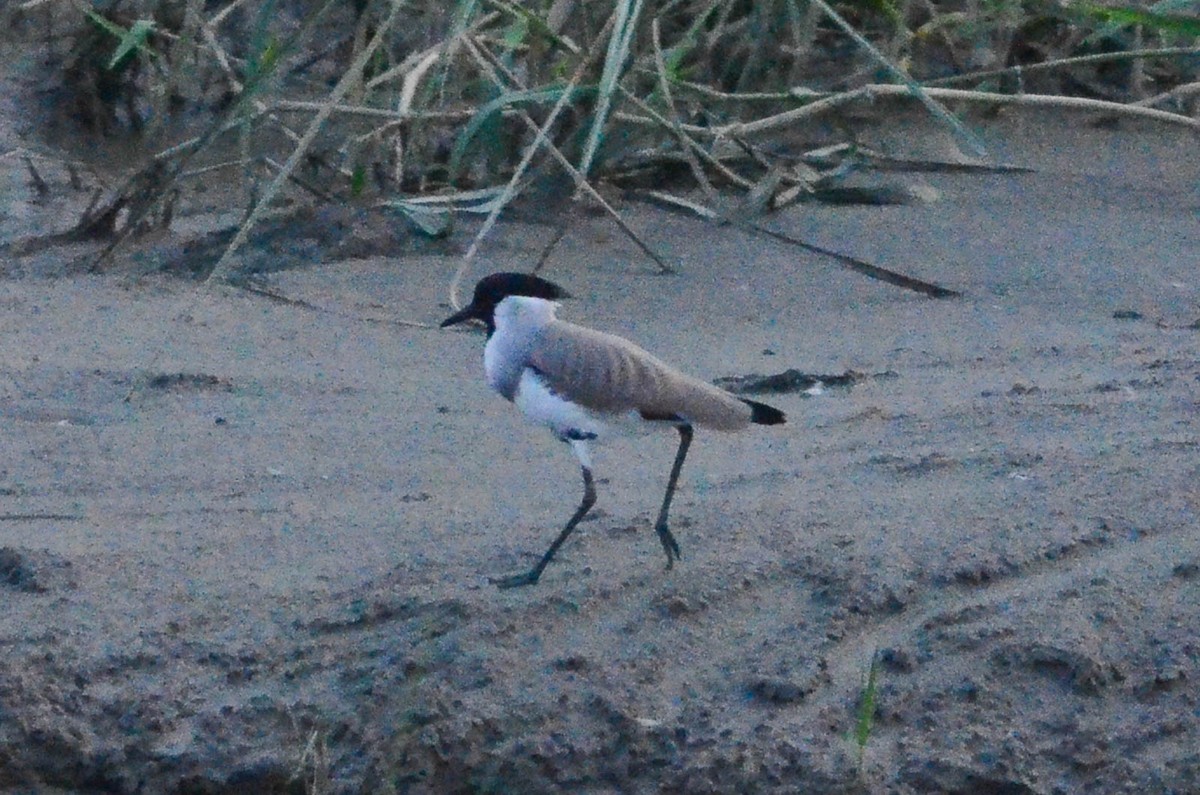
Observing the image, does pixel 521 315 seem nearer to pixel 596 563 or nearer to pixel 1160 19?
pixel 596 563

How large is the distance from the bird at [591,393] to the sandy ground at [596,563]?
20 cm

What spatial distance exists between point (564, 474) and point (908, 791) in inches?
59.5

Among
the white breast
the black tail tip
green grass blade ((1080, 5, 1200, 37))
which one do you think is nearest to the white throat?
the white breast

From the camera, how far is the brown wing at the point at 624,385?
10.5ft

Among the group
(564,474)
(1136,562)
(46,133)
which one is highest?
(1136,562)

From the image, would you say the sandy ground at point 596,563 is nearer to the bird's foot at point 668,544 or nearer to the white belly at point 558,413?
the bird's foot at point 668,544

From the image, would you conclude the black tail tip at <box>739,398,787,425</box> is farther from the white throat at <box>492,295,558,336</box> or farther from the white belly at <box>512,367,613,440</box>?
the white throat at <box>492,295,558,336</box>

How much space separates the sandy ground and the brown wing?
0.96ft

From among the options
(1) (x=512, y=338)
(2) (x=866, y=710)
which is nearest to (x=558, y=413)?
(1) (x=512, y=338)

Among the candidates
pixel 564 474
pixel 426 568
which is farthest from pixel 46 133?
pixel 426 568

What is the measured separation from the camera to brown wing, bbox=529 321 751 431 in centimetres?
321

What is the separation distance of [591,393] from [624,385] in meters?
0.06

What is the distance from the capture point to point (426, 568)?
3324 millimetres

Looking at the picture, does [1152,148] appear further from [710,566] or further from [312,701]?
[312,701]
